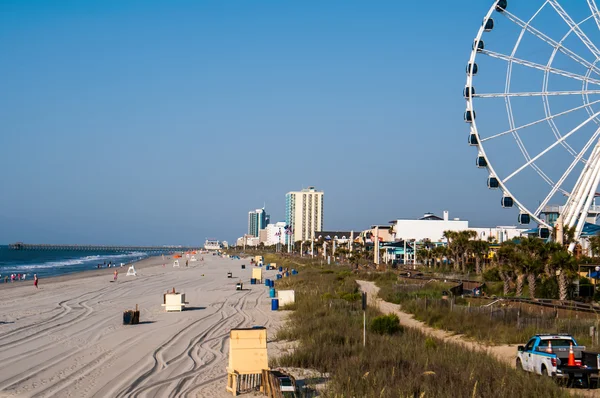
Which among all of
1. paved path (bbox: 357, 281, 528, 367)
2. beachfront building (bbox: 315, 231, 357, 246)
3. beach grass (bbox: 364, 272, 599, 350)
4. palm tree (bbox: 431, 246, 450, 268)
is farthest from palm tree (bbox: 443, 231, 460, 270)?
beach grass (bbox: 364, 272, 599, 350)

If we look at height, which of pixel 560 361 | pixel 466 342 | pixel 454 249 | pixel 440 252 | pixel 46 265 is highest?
pixel 454 249

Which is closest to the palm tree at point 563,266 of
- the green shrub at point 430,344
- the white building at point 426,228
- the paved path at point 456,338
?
the paved path at point 456,338

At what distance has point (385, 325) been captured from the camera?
18.6 meters

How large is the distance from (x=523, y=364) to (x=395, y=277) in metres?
34.7

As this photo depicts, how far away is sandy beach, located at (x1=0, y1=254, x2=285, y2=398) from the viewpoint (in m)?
13.3

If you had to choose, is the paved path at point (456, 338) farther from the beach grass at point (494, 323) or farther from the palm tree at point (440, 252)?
the palm tree at point (440, 252)

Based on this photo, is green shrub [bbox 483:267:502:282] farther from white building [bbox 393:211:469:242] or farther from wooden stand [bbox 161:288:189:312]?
white building [bbox 393:211:469:242]

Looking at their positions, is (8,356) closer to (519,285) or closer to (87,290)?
(519,285)

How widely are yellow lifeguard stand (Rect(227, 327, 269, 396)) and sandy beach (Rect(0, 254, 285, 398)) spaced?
1.30 feet

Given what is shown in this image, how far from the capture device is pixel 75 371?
14.9 meters

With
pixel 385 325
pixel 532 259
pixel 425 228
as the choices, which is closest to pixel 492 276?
pixel 532 259

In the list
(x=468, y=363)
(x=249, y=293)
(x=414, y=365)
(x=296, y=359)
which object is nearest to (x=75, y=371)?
(x=296, y=359)

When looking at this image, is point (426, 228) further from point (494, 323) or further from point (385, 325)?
point (385, 325)

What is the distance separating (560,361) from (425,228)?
86.1m
